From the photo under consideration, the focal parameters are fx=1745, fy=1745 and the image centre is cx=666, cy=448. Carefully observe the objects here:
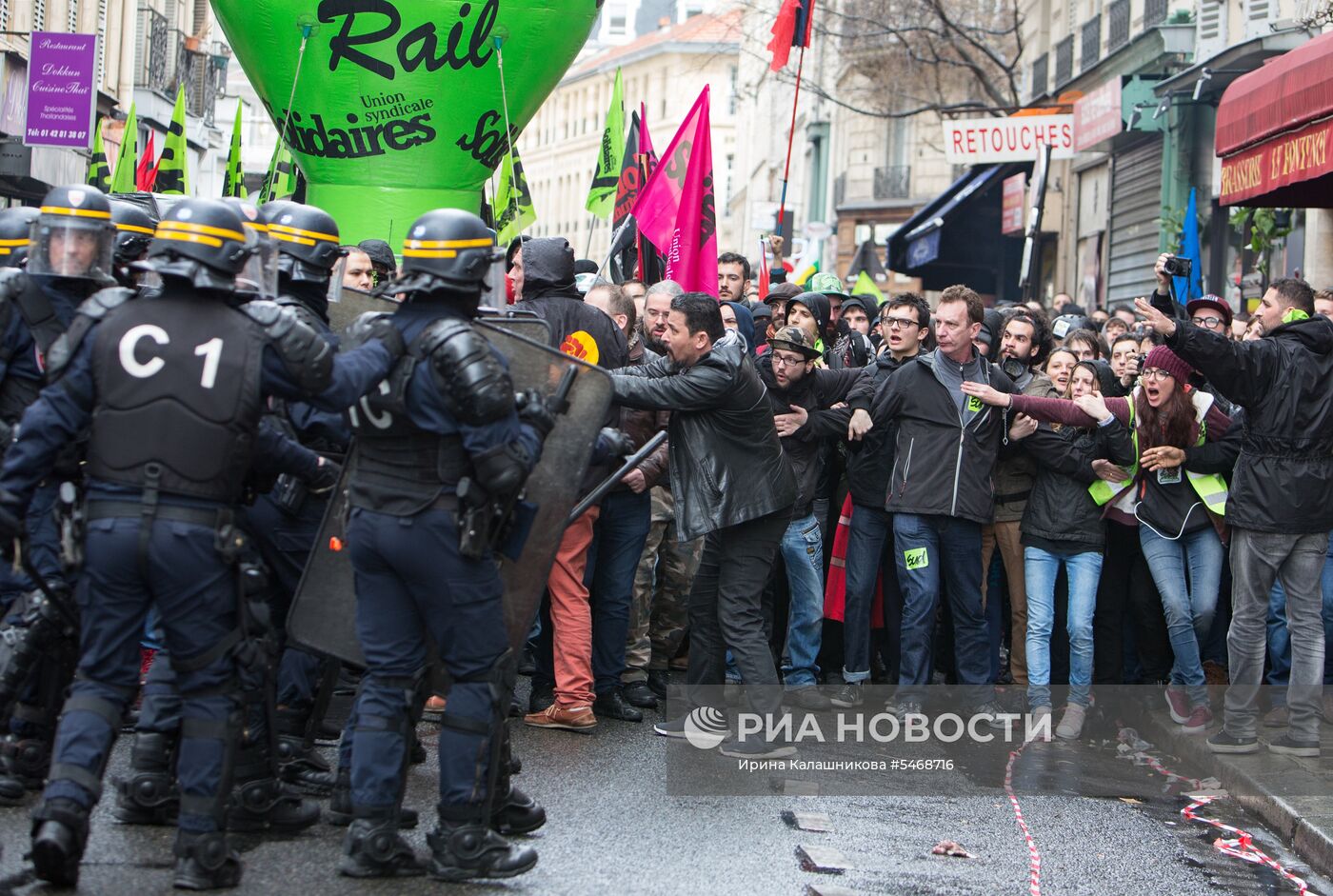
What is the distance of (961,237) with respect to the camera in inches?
974

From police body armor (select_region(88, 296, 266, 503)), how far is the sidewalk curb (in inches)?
164

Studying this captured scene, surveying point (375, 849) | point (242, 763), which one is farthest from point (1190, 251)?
point (375, 849)

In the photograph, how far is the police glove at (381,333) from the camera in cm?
527

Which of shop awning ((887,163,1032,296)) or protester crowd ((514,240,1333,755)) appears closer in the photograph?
protester crowd ((514,240,1333,755))

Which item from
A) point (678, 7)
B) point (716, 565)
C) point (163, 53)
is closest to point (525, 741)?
point (716, 565)

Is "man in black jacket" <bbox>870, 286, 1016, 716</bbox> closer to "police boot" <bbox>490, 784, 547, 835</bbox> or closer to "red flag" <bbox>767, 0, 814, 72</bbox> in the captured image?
"police boot" <bbox>490, 784, 547, 835</bbox>

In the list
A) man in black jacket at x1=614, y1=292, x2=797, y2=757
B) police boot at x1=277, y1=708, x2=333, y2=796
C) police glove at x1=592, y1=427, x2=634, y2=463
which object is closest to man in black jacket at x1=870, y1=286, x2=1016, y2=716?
man in black jacket at x1=614, y1=292, x2=797, y2=757

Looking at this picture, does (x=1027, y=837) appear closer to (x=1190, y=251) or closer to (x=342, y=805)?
(x=342, y=805)

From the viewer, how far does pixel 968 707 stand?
8.38 m

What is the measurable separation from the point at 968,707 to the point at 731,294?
389 cm

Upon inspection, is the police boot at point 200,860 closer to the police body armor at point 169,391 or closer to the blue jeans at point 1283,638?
the police body armor at point 169,391

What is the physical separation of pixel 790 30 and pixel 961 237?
11.6 m

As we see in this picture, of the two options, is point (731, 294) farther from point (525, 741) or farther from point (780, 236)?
point (525, 741)

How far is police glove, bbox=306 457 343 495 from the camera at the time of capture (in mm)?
5906
